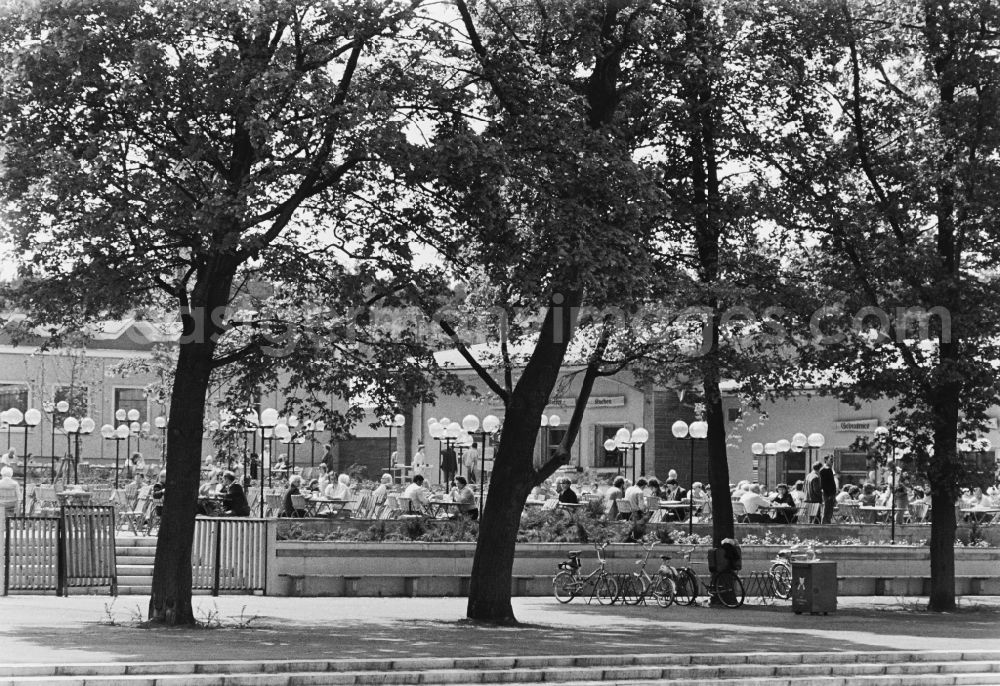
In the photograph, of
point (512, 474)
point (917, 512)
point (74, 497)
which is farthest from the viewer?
point (917, 512)

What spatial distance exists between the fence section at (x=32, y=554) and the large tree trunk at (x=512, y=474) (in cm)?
613

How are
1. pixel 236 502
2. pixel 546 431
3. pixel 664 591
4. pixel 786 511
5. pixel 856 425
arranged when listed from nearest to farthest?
pixel 664 591
pixel 236 502
pixel 786 511
pixel 856 425
pixel 546 431

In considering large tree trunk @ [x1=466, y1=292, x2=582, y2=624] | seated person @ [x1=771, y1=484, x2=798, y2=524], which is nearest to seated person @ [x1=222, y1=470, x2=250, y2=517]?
large tree trunk @ [x1=466, y1=292, x2=582, y2=624]

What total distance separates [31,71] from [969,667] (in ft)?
41.1

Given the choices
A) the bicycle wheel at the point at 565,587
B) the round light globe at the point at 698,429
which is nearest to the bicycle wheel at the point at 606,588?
the bicycle wheel at the point at 565,587

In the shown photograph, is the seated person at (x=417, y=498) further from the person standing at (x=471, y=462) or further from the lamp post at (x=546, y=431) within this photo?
the lamp post at (x=546, y=431)

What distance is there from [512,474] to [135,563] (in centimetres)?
864

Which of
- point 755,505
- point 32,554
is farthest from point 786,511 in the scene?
point 32,554

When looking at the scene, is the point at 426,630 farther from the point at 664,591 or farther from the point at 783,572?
the point at 783,572

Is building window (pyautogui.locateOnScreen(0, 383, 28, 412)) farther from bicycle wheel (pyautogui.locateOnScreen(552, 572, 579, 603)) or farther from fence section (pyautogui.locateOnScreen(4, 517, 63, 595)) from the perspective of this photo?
bicycle wheel (pyautogui.locateOnScreen(552, 572, 579, 603))

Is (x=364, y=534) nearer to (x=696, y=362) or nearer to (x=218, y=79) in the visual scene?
(x=696, y=362)

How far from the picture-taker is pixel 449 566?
28.5 metres

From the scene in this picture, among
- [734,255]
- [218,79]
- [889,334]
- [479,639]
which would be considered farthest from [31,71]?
[889,334]

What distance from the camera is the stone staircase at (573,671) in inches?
563
